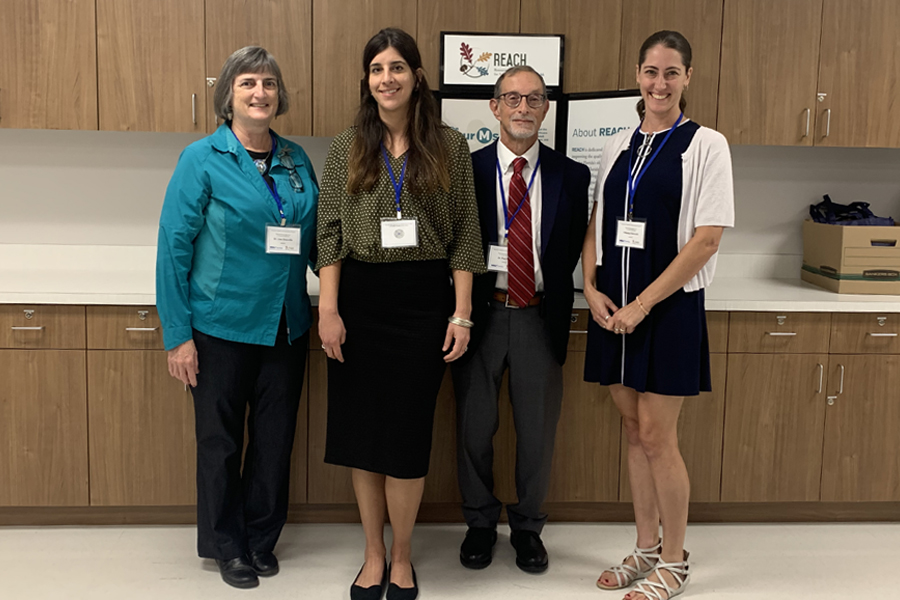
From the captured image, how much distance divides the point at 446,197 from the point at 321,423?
112 centimetres

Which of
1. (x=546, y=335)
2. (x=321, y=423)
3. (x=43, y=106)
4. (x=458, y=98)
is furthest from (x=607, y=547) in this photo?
(x=43, y=106)

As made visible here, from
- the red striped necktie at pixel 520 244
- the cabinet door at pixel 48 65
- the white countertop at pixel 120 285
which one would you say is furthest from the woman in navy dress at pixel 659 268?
the cabinet door at pixel 48 65

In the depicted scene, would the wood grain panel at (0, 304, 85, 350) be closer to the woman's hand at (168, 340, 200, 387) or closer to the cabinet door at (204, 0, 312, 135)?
the woman's hand at (168, 340, 200, 387)

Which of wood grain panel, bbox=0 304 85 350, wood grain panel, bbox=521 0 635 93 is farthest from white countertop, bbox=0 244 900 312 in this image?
wood grain panel, bbox=521 0 635 93

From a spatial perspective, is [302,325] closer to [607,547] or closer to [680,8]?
[607,547]

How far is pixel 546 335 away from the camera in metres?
2.66

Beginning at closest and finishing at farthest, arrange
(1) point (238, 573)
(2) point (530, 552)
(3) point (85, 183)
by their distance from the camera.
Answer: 1. (1) point (238, 573)
2. (2) point (530, 552)
3. (3) point (85, 183)

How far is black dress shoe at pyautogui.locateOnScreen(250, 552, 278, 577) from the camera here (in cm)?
276

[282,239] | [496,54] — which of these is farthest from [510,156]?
[496,54]

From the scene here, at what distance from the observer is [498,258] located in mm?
2568

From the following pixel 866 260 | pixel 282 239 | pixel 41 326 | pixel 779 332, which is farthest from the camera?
pixel 866 260

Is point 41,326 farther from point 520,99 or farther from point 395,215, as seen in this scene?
point 520,99

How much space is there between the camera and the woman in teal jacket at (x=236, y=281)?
2.48 meters

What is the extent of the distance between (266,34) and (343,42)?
30 centimetres
